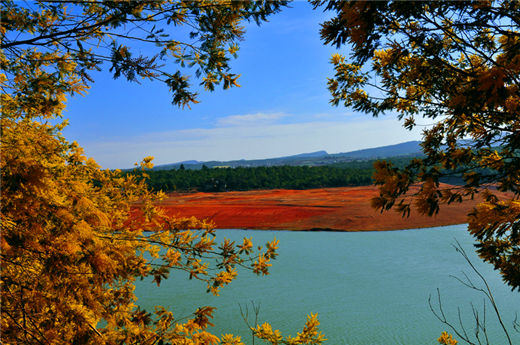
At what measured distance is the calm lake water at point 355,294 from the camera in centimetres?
620

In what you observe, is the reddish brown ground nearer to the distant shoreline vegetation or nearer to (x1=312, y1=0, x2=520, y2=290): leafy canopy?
the distant shoreline vegetation

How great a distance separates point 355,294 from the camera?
7.88 metres

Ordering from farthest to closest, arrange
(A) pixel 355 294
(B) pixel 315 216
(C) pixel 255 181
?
1. (C) pixel 255 181
2. (B) pixel 315 216
3. (A) pixel 355 294

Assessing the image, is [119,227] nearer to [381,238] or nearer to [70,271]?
[70,271]

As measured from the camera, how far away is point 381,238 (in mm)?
14320

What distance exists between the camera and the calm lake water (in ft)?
20.4

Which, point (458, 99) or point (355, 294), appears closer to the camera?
point (458, 99)

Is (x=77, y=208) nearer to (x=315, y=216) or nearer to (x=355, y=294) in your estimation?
(x=355, y=294)

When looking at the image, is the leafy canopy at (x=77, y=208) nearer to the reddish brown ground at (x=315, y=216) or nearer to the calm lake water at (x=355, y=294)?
the calm lake water at (x=355, y=294)

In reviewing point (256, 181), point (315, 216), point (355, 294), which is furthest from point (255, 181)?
point (355, 294)

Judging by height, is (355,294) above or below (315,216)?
below

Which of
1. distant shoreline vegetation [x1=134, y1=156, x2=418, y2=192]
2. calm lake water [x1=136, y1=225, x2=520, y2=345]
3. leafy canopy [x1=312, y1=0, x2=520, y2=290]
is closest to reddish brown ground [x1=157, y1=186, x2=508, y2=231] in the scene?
calm lake water [x1=136, y1=225, x2=520, y2=345]

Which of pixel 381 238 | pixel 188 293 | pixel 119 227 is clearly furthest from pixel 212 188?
pixel 119 227

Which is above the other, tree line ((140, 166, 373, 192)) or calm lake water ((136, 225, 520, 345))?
tree line ((140, 166, 373, 192))
